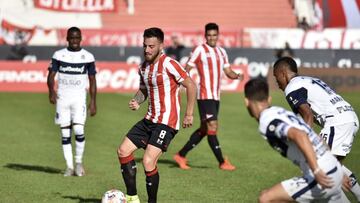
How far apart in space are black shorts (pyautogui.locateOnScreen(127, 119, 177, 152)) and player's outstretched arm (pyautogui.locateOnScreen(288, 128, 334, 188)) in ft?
9.88

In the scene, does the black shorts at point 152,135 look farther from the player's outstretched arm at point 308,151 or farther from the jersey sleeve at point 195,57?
the jersey sleeve at point 195,57

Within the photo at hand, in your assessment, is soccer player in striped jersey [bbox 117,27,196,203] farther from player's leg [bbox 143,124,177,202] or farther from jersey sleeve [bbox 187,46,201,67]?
jersey sleeve [bbox 187,46,201,67]

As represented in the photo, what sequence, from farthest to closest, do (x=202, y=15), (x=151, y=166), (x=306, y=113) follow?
(x=202, y=15) < (x=151, y=166) < (x=306, y=113)

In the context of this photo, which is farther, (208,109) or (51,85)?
(208,109)

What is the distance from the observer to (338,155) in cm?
1000

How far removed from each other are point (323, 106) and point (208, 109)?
5.21 m

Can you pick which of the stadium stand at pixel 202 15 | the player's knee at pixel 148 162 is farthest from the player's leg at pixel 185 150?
the stadium stand at pixel 202 15

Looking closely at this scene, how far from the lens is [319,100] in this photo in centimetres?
970

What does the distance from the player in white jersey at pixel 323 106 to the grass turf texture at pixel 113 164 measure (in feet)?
6.10

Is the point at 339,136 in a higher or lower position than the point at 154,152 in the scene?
higher

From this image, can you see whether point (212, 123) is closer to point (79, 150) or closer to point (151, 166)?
point (79, 150)

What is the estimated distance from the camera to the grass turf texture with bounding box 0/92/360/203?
11727 millimetres

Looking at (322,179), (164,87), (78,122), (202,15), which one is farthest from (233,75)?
(202,15)

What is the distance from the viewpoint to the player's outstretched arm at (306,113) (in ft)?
29.1
